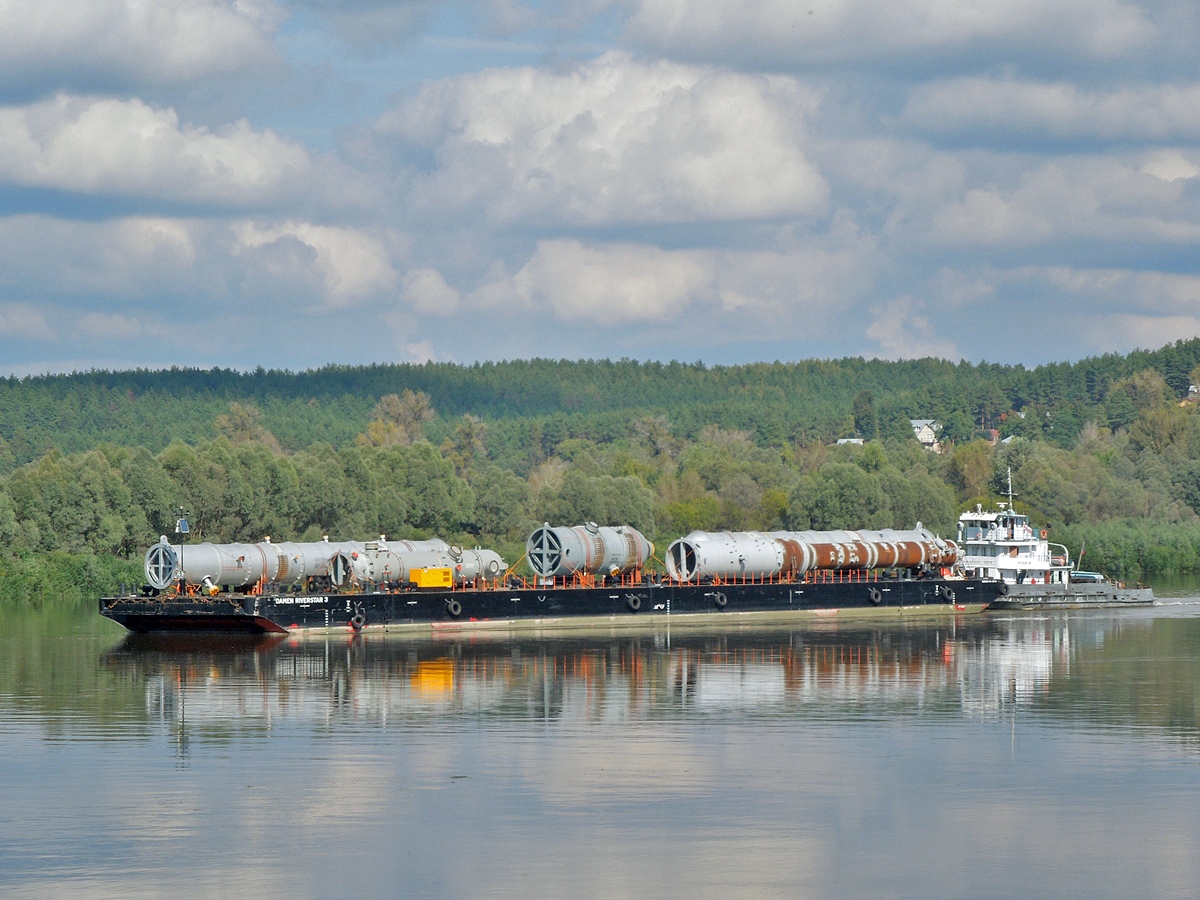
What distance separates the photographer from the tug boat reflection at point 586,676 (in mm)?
51000

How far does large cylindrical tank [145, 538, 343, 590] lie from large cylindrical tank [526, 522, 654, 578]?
1016 cm

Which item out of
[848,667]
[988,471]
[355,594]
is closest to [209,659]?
[355,594]

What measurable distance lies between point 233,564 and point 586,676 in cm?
2358

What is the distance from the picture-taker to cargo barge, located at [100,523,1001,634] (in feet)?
251

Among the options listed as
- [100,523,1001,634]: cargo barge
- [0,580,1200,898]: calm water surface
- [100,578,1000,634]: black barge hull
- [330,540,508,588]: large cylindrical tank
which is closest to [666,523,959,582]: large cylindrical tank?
[100,523,1001,634]: cargo barge

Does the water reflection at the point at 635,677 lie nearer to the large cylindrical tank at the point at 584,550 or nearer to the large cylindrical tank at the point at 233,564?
the large cylindrical tank at the point at 233,564

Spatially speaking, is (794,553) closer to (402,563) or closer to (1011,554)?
(1011,554)

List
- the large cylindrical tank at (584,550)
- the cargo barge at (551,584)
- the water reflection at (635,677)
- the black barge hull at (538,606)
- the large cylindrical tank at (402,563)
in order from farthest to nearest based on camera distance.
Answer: the large cylindrical tank at (584,550) < the large cylindrical tank at (402,563) < the cargo barge at (551,584) < the black barge hull at (538,606) < the water reflection at (635,677)

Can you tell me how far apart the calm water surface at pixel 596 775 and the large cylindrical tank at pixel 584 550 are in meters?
16.0

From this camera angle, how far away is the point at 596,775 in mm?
38906

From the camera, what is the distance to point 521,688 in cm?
5684

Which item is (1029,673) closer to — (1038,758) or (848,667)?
(848,667)

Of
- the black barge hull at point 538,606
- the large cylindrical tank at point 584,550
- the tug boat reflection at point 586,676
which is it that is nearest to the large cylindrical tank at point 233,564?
the black barge hull at point 538,606

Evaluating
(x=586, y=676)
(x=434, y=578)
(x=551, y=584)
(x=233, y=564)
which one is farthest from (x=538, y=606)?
(x=586, y=676)
